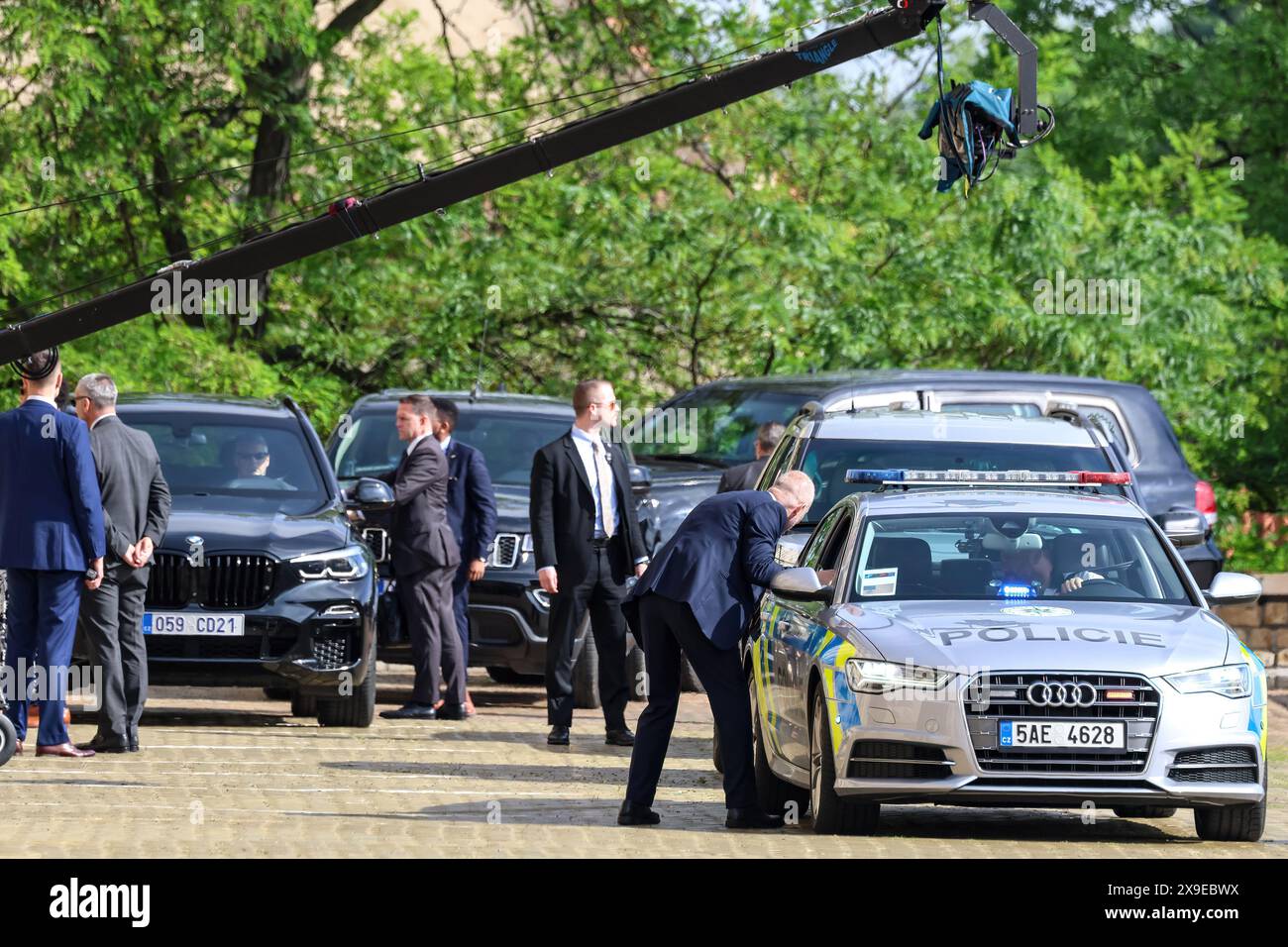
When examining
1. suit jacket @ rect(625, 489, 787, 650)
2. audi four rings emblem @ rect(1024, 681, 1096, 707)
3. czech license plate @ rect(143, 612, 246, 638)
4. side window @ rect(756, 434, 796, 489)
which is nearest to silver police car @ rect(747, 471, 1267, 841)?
audi four rings emblem @ rect(1024, 681, 1096, 707)

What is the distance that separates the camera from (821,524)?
11688 mm

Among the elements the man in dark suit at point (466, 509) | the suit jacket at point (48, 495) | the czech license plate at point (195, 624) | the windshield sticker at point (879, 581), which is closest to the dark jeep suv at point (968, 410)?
the man in dark suit at point (466, 509)

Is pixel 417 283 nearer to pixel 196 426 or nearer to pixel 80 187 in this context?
pixel 80 187

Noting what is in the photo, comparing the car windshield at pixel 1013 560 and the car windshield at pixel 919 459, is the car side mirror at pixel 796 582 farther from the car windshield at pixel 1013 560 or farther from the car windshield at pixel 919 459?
the car windshield at pixel 919 459

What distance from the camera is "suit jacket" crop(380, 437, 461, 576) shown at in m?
14.8

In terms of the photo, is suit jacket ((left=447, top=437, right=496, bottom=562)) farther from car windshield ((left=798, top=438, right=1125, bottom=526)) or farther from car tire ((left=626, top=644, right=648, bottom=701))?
car windshield ((left=798, top=438, right=1125, bottom=526))

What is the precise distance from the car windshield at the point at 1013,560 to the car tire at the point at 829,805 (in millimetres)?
770

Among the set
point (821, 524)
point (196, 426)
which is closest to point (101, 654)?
point (196, 426)

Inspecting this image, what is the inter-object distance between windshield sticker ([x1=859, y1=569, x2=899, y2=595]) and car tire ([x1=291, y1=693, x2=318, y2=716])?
562 centimetres

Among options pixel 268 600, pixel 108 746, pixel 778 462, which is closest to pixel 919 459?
pixel 778 462

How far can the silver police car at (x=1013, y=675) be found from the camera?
938 centimetres

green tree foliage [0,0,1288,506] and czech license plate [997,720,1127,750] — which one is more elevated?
green tree foliage [0,0,1288,506]

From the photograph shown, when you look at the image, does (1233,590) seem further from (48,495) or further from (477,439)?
(477,439)

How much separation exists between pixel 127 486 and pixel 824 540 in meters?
3.93
